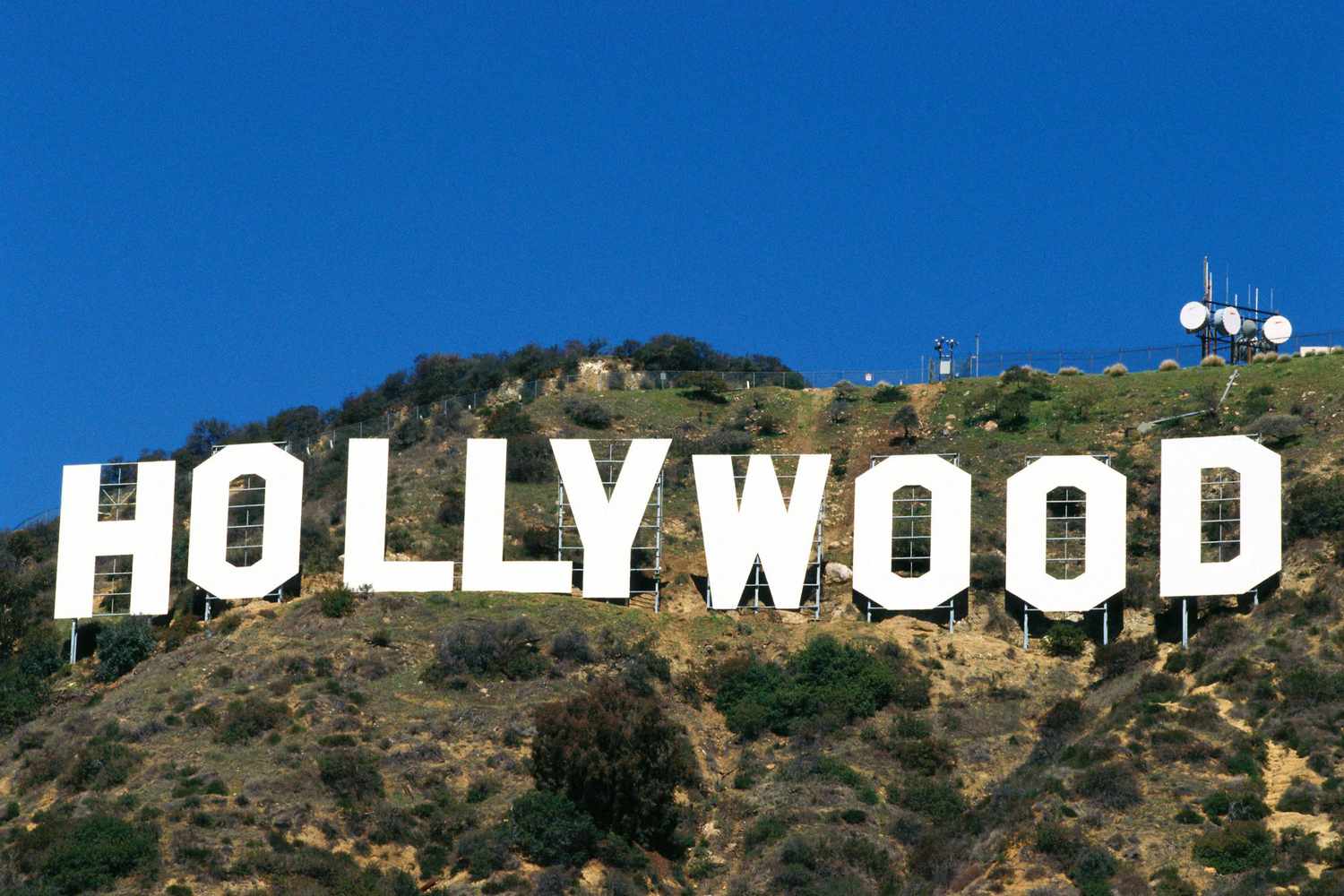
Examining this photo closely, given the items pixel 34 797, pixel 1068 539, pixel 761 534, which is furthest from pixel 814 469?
pixel 34 797

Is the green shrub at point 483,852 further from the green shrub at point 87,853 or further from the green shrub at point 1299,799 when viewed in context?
the green shrub at point 1299,799

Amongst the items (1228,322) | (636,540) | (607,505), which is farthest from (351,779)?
(1228,322)

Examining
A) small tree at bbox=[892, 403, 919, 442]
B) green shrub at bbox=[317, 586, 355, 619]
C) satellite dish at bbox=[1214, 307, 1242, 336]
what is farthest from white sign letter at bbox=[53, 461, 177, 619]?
satellite dish at bbox=[1214, 307, 1242, 336]

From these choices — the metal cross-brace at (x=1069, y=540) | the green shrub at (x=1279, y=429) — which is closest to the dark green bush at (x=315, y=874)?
the metal cross-brace at (x=1069, y=540)

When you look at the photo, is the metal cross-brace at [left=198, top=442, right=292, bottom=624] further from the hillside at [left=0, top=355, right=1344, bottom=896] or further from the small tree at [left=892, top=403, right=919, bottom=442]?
the small tree at [left=892, top=403, right=919, bottom=442]

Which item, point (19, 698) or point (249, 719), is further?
point (19, 698)

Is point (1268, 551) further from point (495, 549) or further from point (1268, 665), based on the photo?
point (495, 549)

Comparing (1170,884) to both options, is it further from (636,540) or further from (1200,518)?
(636,540)
